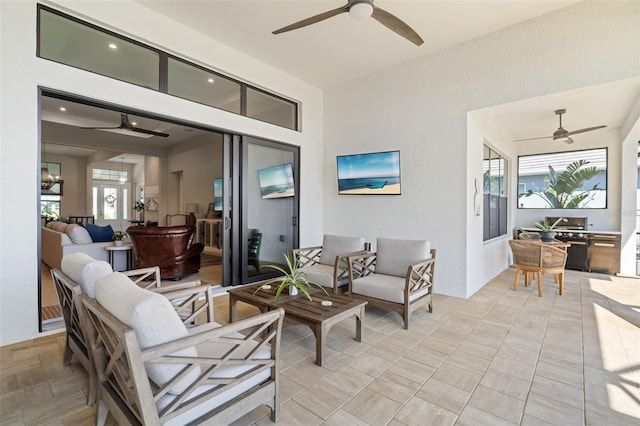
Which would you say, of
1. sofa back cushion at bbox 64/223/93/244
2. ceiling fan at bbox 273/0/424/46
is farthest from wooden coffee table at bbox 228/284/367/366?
sofa back cushion at bbox 64/223/93/244

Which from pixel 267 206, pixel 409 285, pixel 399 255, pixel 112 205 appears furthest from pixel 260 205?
pixel 112 205

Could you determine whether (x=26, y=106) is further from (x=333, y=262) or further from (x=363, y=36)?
(x=363, y=36)

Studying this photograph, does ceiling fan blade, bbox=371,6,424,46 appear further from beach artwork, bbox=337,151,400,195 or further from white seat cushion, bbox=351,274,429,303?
white seat cushion, bbox=351,274,429,303

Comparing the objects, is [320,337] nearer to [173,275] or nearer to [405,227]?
[405,227]

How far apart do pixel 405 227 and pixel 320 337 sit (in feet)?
9.74

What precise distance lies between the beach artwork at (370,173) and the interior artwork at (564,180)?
14.7 feet

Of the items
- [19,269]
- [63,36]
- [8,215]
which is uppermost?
[63,36]

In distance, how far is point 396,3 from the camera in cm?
346

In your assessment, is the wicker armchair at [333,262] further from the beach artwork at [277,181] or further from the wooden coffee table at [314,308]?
the beach artwork at [277,181]

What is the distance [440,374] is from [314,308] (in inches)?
44.1

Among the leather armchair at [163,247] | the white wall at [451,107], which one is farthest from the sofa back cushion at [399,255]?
the leather armchair at [163,247]

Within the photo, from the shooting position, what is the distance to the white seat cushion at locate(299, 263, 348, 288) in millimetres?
3918

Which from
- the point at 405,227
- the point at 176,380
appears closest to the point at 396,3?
the point at 405,227

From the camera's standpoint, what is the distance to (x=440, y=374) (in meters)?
2.36
